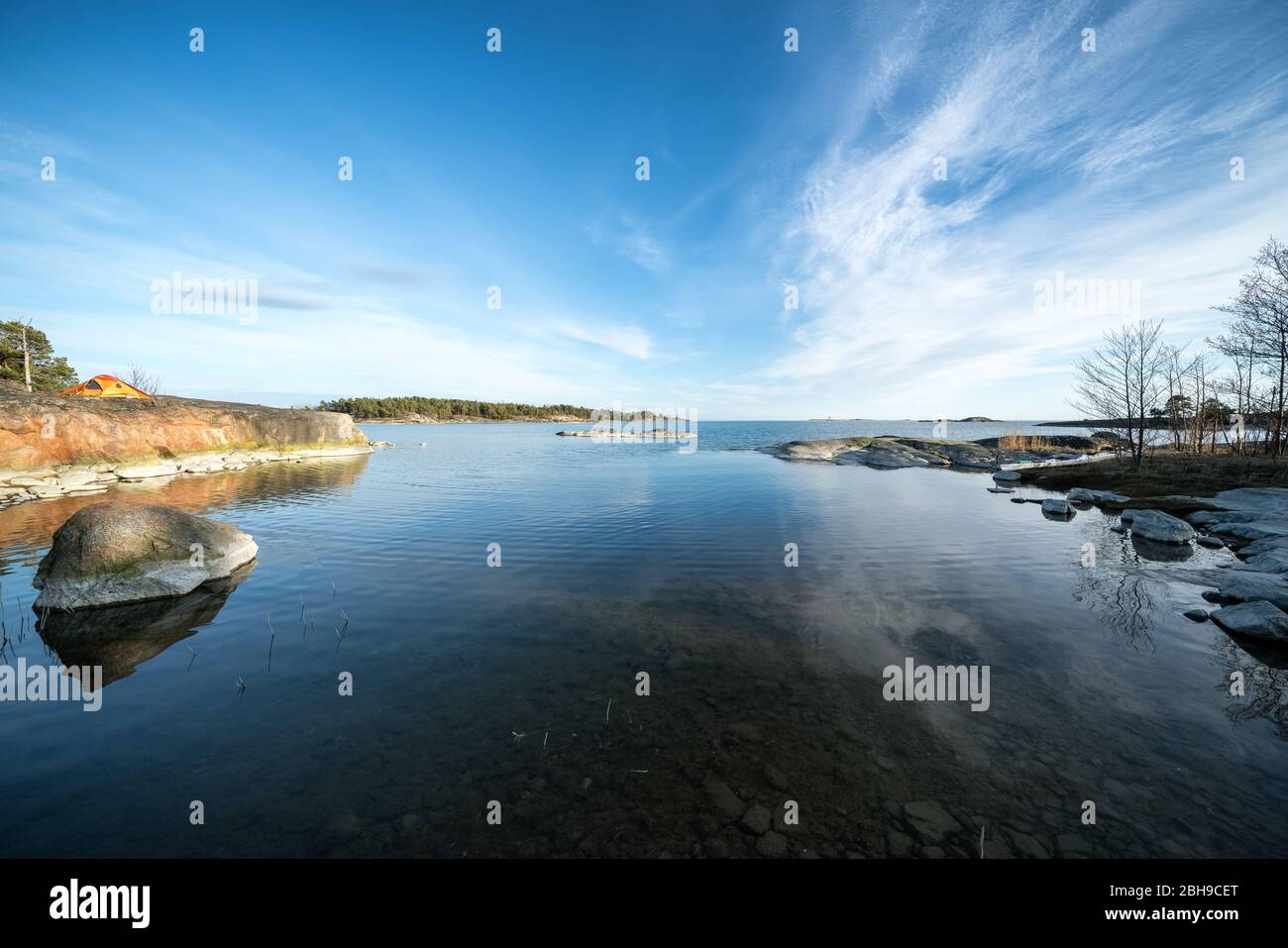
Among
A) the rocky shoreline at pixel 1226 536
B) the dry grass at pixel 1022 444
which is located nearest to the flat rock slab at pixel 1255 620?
the rocky shoreline at pixel 1226 536

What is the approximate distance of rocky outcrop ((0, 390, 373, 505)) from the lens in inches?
937

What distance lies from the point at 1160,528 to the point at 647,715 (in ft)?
71.0

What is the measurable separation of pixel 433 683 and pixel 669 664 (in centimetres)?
420

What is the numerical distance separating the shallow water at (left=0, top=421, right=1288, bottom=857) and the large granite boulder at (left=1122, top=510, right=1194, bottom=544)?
7.72 feet

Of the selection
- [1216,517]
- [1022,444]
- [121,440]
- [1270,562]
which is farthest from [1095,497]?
[121,440]

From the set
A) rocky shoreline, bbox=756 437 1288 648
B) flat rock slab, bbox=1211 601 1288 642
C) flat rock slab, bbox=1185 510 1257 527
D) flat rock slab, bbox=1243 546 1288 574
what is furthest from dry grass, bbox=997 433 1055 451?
flat rock slab, bbox=1211 601 1288 642

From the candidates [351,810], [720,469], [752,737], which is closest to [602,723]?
[752,737]

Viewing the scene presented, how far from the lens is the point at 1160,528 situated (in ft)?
53.2

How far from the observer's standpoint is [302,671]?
7875 mm

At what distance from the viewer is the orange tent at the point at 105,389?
122ft

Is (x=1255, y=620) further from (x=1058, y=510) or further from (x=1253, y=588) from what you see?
(x=1058, y=510)

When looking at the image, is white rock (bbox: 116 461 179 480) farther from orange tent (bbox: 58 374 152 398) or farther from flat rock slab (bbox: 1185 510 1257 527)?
flat rock slab (bbox: 1185 510 1257 527)

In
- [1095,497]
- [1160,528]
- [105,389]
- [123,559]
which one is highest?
[105,389]

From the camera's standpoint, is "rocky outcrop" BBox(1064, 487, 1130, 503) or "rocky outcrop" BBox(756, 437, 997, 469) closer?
"rocky outcrop" BBox(1064, 487, 1130, 503)
